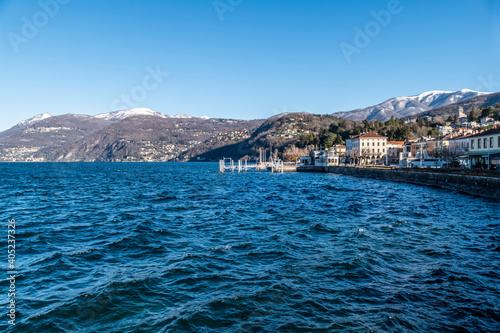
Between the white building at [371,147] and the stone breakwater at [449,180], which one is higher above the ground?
the white building at [371,147]

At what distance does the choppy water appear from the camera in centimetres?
775

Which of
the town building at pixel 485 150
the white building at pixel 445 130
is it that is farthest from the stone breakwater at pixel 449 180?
the white building at pixel 445 130

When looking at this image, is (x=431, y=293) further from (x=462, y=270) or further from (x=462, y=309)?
(x=462, y=270)

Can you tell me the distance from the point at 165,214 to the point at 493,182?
28872 millimetres

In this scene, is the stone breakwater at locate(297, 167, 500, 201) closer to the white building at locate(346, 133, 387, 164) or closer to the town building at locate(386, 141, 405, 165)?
the white building at locate(346, 133, 387, 164)

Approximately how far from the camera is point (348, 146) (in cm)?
11925

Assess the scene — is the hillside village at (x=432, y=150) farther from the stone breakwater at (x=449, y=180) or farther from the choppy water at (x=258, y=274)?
the choppy water at (x=258, y=274)

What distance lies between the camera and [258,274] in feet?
34.9

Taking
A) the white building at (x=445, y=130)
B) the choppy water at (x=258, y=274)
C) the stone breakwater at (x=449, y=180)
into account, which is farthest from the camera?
the white building at (x=445, y=130)

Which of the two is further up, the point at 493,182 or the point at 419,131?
the point at 419,131

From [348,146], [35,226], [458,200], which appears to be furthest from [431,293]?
[348,146]

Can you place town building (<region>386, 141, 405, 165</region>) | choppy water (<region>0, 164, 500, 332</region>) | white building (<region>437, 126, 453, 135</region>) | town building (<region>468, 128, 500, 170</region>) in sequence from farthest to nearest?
white building (<region>437, 126, 453, 135</region>)
town building (<region>386, 141, 405, 165</region>)
town building (<region>468, 128, 500, 170</region>)
choppy water (<region>0, 164, 500, 332</region>)

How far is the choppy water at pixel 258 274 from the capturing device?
775 cm

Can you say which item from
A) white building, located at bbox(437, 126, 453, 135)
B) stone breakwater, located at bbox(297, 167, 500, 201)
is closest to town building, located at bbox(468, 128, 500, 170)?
stone breakwater, located at bbox(297, 167, 500, 201)
